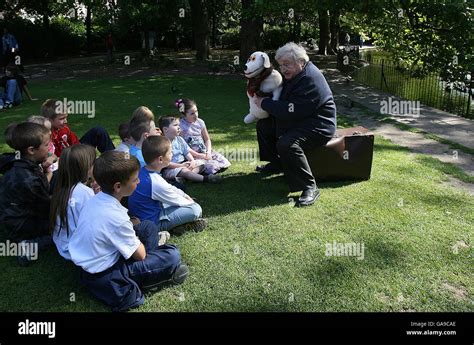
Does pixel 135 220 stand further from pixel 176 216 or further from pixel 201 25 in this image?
pixel 201 25

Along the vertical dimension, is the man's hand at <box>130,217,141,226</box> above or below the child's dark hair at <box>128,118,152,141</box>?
below

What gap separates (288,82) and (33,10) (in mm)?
24750

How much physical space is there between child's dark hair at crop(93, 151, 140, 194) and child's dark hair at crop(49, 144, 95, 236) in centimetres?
38

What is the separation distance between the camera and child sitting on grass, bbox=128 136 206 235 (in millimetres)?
4195

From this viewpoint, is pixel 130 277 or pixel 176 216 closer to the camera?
pixel 130 277

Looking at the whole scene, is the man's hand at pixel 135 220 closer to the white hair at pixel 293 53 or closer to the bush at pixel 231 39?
the white hair at pixel 293 53

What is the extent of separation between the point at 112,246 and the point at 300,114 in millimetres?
2858

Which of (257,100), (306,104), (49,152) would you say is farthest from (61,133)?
(306,104)

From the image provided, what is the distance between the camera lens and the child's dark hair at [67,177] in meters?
3.62

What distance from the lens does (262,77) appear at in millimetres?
5773

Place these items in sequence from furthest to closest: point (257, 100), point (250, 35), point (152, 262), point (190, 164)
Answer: point (250, 35) < point (190, 164) < point (257, 100) < point (152, 262)

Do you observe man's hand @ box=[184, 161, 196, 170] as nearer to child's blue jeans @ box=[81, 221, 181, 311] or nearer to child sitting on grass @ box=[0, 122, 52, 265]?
child sitting on grass @ box=[0, 122, 52, 265]

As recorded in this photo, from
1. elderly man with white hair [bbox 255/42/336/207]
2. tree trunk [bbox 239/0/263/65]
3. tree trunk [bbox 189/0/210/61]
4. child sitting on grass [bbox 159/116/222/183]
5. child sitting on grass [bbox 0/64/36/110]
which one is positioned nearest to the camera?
elderly man with white hair [bbox 255/42/336/207]

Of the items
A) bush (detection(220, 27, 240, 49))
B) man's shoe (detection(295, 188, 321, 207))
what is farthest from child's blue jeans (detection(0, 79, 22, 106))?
bush (detection(220, 27, 240, 49))
